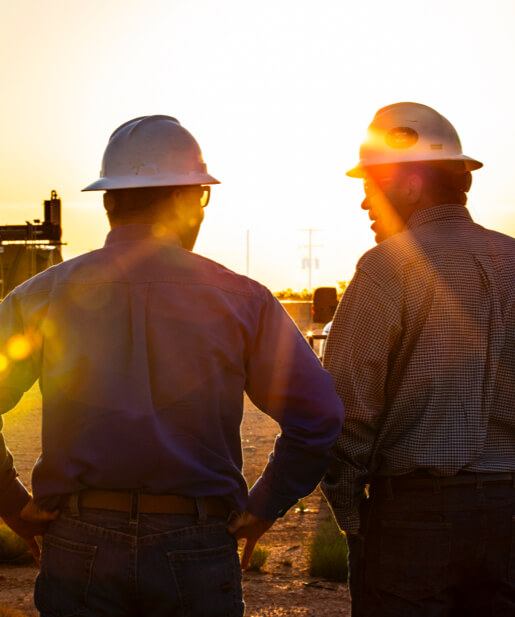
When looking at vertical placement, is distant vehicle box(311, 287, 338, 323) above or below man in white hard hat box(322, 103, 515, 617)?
below

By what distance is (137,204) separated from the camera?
279 cm

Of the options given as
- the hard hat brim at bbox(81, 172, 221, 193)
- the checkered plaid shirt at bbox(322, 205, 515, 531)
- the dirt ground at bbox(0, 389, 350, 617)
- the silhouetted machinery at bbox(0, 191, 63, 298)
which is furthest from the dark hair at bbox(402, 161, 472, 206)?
the silhouetted machinery at bbox(0, 191, 63, 298)

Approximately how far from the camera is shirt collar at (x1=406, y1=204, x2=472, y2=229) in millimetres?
3189

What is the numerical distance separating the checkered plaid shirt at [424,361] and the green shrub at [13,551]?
421 cm

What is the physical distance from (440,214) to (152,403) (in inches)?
48.8

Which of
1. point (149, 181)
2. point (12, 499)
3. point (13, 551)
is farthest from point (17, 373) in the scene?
point (13, 551)

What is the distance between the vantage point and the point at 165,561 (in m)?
2.46

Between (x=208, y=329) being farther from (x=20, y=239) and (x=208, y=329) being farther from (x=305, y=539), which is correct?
(x=20, y=239)

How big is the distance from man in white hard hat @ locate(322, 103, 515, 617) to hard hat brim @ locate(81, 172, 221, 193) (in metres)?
0.63

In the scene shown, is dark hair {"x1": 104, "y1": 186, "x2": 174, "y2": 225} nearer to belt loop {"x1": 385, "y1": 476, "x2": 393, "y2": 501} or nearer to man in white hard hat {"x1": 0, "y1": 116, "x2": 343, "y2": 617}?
man in white hard hat {"x1": 0, "y1": 116, "x2": 343, "y2": 617}

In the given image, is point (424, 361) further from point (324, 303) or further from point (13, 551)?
point (324, 303)

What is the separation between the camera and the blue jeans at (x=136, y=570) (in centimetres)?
246

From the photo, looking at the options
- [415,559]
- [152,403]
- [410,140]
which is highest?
[410,140]

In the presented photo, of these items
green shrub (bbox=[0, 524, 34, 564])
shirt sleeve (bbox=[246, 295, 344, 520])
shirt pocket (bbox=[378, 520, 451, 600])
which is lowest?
green shrub (bbox=[0, 524, 34, 564])
